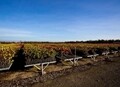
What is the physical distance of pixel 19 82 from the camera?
1017cm

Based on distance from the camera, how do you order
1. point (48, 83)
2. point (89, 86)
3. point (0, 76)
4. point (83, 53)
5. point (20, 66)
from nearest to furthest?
point (89, 86) < point (48, 83) < point (0, 76) < point (20, 66) < point (83, 53)

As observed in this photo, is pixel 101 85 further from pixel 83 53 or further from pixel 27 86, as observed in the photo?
pixel 83 53

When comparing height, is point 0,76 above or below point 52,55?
below

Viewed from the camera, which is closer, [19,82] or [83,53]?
[19,82]

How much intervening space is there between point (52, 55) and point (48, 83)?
577 centimetres

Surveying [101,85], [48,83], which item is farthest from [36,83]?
[101,85]

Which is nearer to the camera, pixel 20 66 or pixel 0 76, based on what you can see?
pixel 0 76

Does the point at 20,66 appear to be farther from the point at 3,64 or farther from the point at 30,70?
the point at 3,64

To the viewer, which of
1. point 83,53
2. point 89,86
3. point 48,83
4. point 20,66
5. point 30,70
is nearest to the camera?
point 89,86

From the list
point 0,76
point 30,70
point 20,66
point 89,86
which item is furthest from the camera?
point 20,66

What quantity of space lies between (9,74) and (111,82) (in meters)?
6.94

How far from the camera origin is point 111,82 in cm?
981

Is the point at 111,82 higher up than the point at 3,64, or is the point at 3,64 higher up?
the point at 3,64

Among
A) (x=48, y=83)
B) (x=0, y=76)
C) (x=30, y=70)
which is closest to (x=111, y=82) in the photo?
(x=48, y=83)
